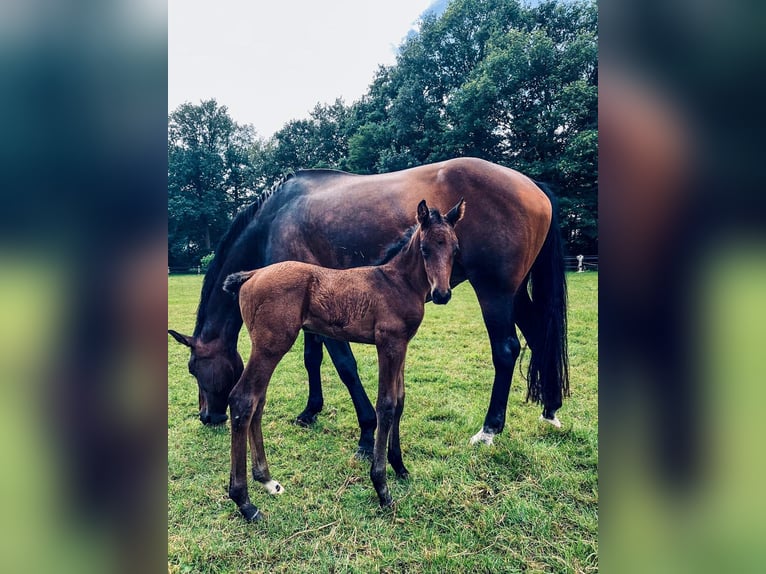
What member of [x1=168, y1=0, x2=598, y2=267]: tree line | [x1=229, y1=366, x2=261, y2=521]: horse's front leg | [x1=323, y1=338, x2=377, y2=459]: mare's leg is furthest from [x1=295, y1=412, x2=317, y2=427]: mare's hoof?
[x1=168, y1=0, x2=598, y2=267]: tree line

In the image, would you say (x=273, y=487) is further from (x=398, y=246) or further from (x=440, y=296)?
(x=398, y=246)

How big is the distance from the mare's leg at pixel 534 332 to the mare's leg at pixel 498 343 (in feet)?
1.24

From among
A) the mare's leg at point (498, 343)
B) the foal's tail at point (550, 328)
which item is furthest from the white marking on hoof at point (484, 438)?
the foal's tail at point (550, 328)

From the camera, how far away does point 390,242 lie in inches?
114

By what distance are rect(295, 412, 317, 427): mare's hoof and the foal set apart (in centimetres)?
100

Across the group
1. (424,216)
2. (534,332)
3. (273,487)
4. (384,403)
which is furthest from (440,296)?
(534,332)

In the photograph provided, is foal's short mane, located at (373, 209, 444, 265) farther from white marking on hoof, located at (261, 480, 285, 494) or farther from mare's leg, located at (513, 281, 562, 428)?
white marking on hoof, located at (261, 480, 285, 494)

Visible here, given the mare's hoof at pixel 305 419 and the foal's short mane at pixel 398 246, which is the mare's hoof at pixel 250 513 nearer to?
the mare's hoof at pixel 305 419
